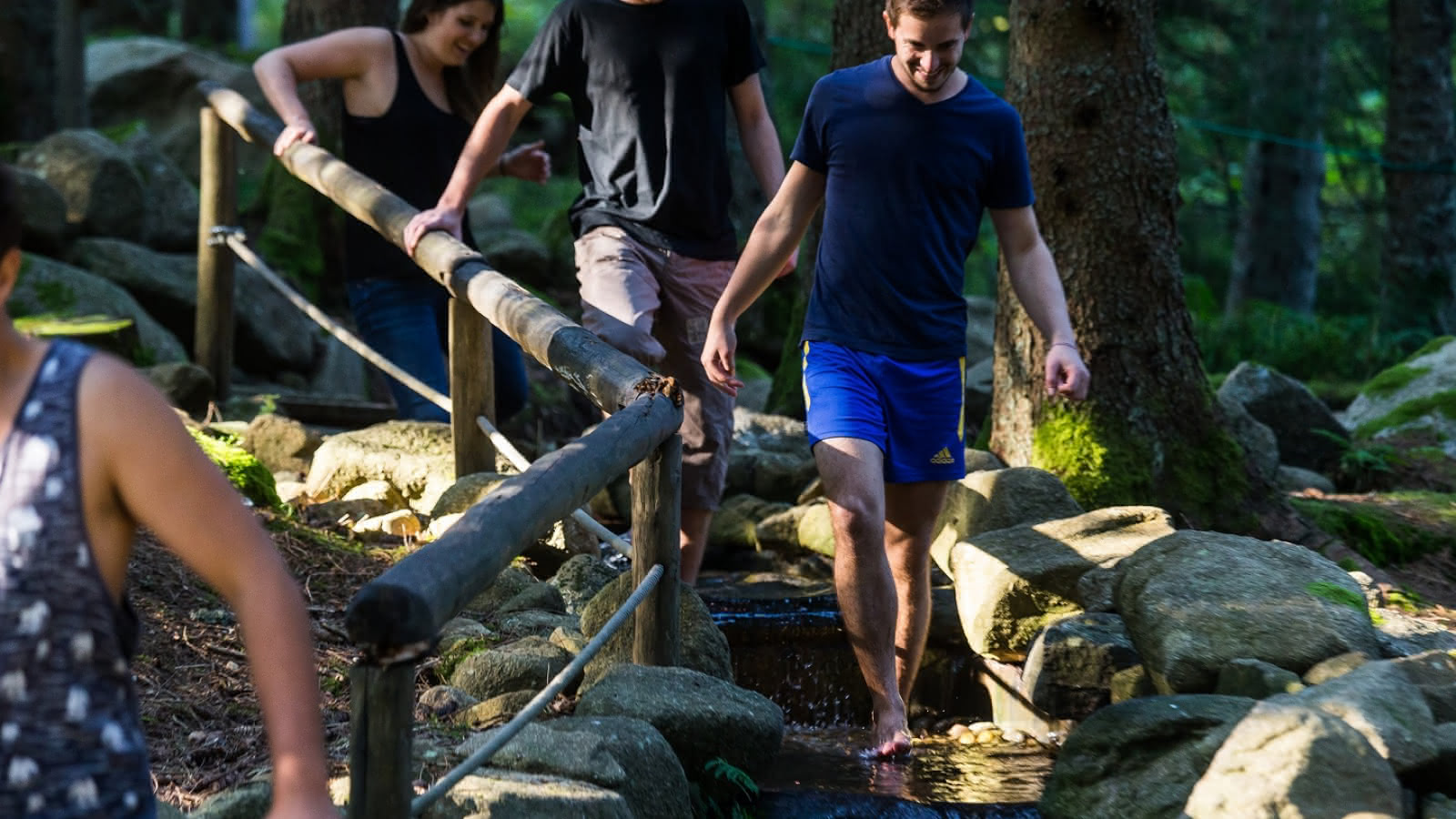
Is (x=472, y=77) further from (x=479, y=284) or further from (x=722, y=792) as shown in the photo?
(x=722, y=792)

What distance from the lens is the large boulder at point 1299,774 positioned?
129 inches

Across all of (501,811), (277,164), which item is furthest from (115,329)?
(501,811)

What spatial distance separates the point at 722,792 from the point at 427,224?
7.84 feet

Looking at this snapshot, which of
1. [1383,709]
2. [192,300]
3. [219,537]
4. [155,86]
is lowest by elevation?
[1383,709]

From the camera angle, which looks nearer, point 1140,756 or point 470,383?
point 1140,756

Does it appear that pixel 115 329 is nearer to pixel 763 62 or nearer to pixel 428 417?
pixel 428 417

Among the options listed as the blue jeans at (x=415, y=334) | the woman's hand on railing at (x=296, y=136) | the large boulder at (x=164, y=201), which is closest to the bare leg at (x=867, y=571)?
the blue jeans at (x=415, y=334)

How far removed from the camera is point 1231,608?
4.40 m

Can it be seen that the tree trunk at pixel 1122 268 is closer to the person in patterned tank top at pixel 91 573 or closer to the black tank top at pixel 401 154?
the black tank top at pixel 401 154

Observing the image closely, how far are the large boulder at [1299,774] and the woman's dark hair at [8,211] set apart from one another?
2.63 metres

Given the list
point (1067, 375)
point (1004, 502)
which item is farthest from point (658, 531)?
point (1004, 502)

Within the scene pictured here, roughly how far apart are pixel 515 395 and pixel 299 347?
439 centimetres

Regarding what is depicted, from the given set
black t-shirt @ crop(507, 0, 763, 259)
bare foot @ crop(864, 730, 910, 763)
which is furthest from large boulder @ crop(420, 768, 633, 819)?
black t-shirt @ crop(507, 0, 763, 259)

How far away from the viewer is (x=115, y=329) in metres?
7.97
